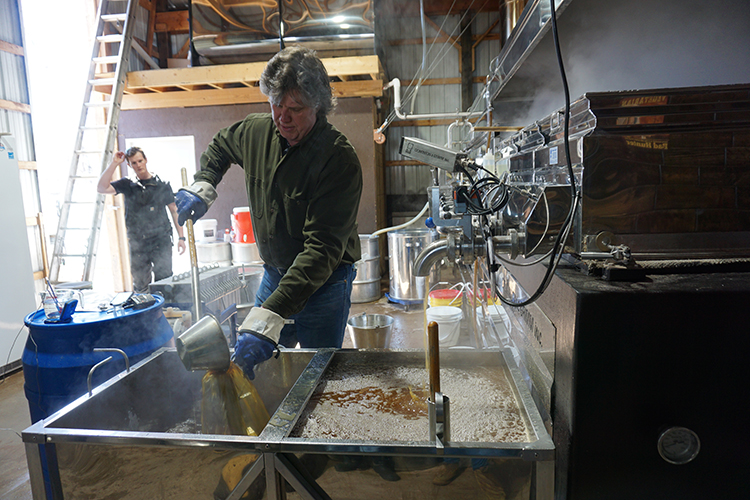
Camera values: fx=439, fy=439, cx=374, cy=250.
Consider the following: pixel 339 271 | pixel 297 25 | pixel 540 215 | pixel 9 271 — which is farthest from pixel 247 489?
pixel 297 25

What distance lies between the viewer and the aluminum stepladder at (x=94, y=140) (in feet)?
16.8

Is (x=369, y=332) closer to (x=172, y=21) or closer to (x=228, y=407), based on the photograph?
(x=228, y=407)

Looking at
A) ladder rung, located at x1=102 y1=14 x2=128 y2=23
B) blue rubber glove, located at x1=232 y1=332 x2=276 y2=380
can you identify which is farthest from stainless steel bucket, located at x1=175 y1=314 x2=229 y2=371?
ladder rung, located at x1=102 y1=14 x2=128 y2=23

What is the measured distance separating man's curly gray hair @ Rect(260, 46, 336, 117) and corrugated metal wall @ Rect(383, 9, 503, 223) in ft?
18.9

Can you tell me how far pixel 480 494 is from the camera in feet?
3.25

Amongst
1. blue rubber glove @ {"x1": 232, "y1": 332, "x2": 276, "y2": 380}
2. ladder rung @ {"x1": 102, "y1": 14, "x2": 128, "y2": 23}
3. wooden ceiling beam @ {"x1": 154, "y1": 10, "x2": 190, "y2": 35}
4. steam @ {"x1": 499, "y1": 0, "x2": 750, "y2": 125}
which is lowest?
blue rubber glove @ {"x1": 232, "y1": 332, "x2": 276, "y2": 380}

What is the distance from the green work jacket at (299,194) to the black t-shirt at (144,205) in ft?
9.18

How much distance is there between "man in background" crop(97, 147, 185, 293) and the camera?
4.49 metres

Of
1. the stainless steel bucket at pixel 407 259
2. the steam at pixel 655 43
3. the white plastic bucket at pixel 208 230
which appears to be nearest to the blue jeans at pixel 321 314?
the steam at pixel 655 43

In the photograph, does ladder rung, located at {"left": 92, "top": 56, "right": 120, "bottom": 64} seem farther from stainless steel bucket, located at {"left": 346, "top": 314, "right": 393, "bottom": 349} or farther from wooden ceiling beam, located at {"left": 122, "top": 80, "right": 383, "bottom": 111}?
stainless steel bucket, located at {"left": 346, "top": 314, "right": 393, "bottom": 349}

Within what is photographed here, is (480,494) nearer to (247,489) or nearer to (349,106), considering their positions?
Result: (247,489)

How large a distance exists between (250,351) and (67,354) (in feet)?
3.88

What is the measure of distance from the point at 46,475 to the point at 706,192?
1.78 meters

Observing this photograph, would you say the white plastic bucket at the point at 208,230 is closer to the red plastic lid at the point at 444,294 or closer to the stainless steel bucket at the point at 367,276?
the stainless steel bucket at the point at 367,276
